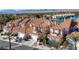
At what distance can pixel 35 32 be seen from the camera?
2.12m

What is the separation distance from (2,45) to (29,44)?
0.82ft

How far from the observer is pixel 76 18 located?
211 cm
